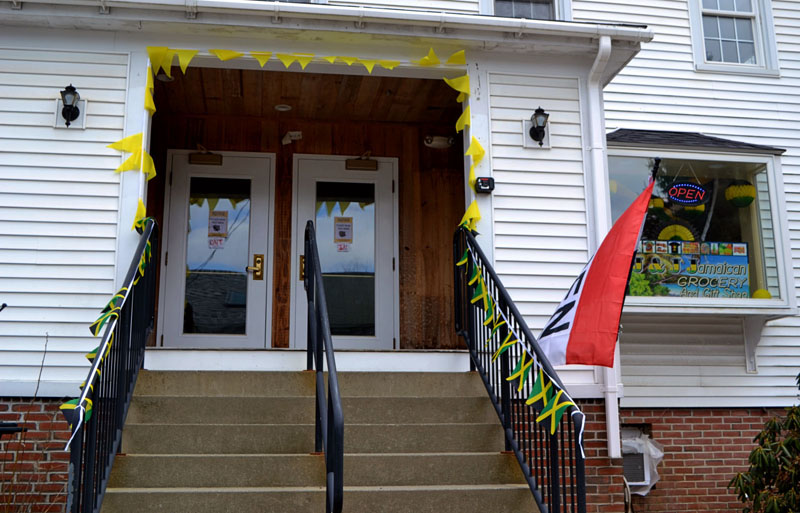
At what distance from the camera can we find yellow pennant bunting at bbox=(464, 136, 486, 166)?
20.1 ft

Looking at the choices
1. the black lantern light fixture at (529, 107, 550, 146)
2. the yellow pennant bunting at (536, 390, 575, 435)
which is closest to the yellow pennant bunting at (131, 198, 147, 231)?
the black lantern light fixture at (529, 107, 550, 146)

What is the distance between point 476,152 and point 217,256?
2877 millimetres

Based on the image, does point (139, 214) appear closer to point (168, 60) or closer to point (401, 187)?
point (168, 60)

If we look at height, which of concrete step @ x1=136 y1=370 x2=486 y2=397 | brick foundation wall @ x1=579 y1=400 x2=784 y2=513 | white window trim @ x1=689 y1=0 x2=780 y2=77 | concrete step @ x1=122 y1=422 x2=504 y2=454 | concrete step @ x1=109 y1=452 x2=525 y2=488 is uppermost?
white window trim @ x1=689 y1=0 x2=780 y2=77

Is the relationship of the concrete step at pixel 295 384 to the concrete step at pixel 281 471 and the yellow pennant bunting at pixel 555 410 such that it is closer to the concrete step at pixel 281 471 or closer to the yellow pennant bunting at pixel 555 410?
the concrete step at pixel 281 471

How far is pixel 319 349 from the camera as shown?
15.8ft

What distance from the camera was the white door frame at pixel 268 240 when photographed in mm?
7402

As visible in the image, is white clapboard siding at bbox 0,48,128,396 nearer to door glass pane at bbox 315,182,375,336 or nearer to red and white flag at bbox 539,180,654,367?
door glass pane at bbox 315,182,375,336

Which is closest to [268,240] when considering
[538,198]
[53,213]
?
[53,213]

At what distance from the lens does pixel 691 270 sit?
25.4 feet

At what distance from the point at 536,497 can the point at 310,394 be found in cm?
166

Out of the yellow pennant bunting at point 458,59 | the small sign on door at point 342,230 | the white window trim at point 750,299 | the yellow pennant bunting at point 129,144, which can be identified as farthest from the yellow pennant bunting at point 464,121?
the yellow pennant bunting at point 129,144

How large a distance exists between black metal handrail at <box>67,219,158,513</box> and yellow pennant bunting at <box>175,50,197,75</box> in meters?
1.26

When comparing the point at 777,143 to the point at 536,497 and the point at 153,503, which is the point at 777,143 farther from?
the point at 153,503
